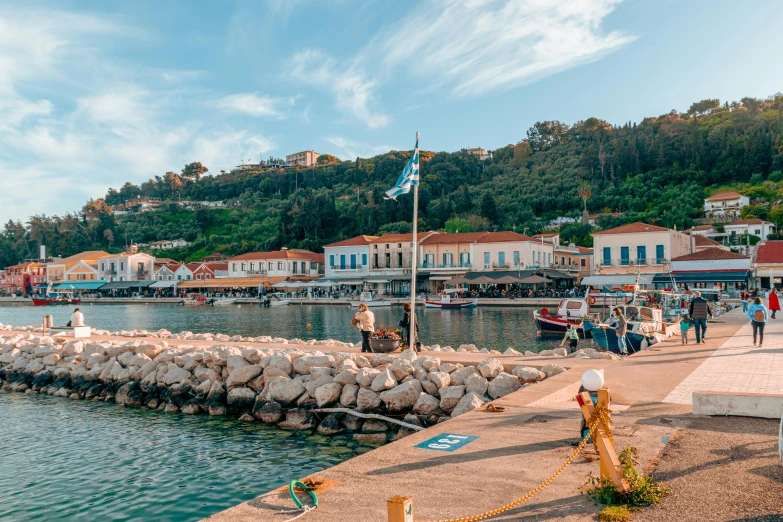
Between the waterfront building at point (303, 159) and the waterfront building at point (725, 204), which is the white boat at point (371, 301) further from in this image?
the waterfront building at point (303, 159)

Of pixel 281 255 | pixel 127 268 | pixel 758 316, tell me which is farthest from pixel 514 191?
pixel 758 316

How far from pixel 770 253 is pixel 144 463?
53.1 metres

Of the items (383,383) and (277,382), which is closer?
(383,383)

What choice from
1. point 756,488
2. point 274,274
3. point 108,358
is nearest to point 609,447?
point 756,488

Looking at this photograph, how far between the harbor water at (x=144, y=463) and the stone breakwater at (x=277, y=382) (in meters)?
0.55

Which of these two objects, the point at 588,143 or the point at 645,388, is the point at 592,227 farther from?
the point at 645,388

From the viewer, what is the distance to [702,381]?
34.7ft

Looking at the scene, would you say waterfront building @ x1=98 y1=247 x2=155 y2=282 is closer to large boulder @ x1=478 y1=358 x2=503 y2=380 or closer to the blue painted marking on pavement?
large boulder @ x1=478 y1=358 x2=503 y2=380

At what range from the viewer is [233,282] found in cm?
7681

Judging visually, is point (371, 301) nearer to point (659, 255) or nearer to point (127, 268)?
point (659, 255)

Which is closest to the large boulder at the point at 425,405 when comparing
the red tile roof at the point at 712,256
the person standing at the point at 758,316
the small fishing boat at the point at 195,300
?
the person standing at the point at 758,316

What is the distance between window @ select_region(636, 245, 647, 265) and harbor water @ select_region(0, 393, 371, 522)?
46919mm

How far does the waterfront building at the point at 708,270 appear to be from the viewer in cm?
4669

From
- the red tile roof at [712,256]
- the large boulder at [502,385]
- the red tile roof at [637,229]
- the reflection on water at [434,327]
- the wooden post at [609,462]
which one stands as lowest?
the reflection on water at [434,327]
